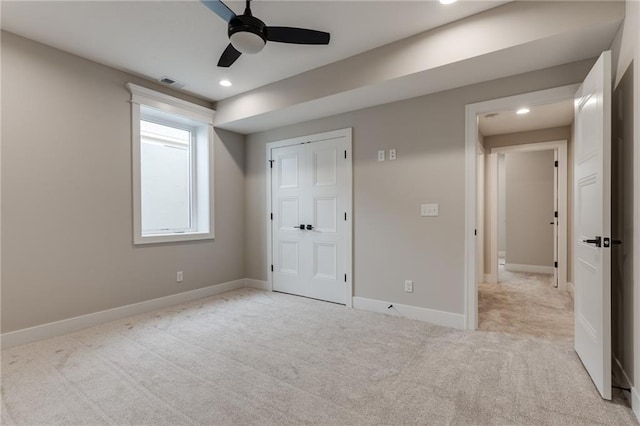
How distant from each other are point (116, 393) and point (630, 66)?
3792 millimetres

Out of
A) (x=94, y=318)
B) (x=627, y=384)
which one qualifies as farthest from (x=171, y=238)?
(x=627, y=384)

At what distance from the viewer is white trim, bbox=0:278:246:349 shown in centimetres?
267

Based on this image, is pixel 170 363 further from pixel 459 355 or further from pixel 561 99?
pixel 561 99

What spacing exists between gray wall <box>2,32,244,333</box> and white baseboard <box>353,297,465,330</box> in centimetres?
242

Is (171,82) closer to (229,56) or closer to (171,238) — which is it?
(229,56)

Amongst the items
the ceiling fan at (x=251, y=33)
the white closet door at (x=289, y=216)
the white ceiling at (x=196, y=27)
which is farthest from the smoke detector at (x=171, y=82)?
the ceiling fan at (x=251, y=33)

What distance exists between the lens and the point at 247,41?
2.00m

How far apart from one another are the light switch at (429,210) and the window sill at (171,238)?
9.30 ft

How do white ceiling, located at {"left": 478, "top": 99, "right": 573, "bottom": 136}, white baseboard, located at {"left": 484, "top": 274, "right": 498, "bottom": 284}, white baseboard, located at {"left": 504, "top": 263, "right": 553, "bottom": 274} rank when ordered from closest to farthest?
white ceiling, located at {"left": 478, "top": 99, "right": 573, "bottom": 136}, white baseboard, located at {"left": 484, "top": 274, "right": 498, "bottom": 284}, white baseboard, located at {"left": 504, "top": 263, "right": 553, "bottom": 274}

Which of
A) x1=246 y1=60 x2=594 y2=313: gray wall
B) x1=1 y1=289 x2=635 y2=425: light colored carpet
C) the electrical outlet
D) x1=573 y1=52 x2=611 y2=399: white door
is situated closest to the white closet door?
x1=246 y1=60 x2=594 y2=313: gray wall

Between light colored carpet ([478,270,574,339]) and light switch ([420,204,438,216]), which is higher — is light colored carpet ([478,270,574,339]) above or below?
below

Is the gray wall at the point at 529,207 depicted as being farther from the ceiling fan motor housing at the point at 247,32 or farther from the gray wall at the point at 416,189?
the ceiling fan motor housing at the point at 247,32

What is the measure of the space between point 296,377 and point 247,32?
231 cm

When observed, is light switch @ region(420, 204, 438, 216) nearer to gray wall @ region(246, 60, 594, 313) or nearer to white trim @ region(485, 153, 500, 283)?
gray wall @ region(246, 60, 594, 313)
